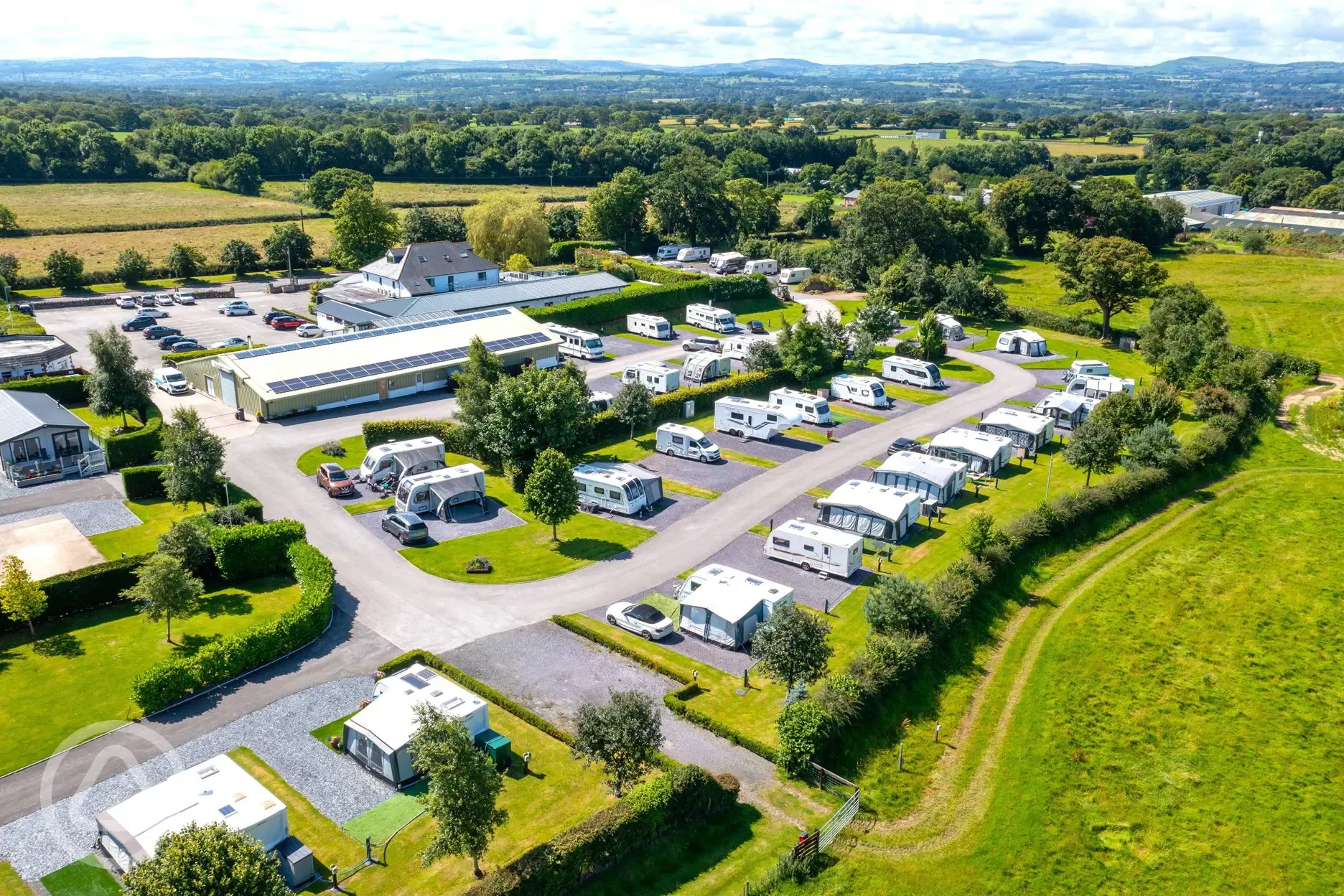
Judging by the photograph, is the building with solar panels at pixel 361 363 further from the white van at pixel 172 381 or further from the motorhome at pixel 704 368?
the motorhome at pixel 704 368

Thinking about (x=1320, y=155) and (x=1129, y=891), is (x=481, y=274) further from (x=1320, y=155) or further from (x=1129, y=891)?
(x=1320, y=155)

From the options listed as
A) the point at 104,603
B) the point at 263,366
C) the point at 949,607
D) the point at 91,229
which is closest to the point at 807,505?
the point at 949,607

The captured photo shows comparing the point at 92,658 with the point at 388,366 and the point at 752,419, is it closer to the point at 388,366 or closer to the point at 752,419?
the point at 388,366

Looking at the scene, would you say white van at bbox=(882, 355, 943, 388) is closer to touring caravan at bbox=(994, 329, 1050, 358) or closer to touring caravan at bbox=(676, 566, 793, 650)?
touring caravan at bbox=(994, 329, 1050, 358)

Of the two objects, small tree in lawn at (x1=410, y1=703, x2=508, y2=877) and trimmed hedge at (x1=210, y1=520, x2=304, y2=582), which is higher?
small tree in lawn at (x1=410, y1=703, x2=508, y2=877)

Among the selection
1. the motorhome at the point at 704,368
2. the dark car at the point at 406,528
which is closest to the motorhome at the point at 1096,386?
the motorhome at the point at 704,368

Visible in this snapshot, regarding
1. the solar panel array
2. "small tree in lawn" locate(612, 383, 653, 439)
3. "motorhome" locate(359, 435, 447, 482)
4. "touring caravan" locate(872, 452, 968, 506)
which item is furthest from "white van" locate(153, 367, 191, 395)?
"touring caravan" locate(872, 452, 968, 506)

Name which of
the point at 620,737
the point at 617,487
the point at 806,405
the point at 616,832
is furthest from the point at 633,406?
the point at 616,832
